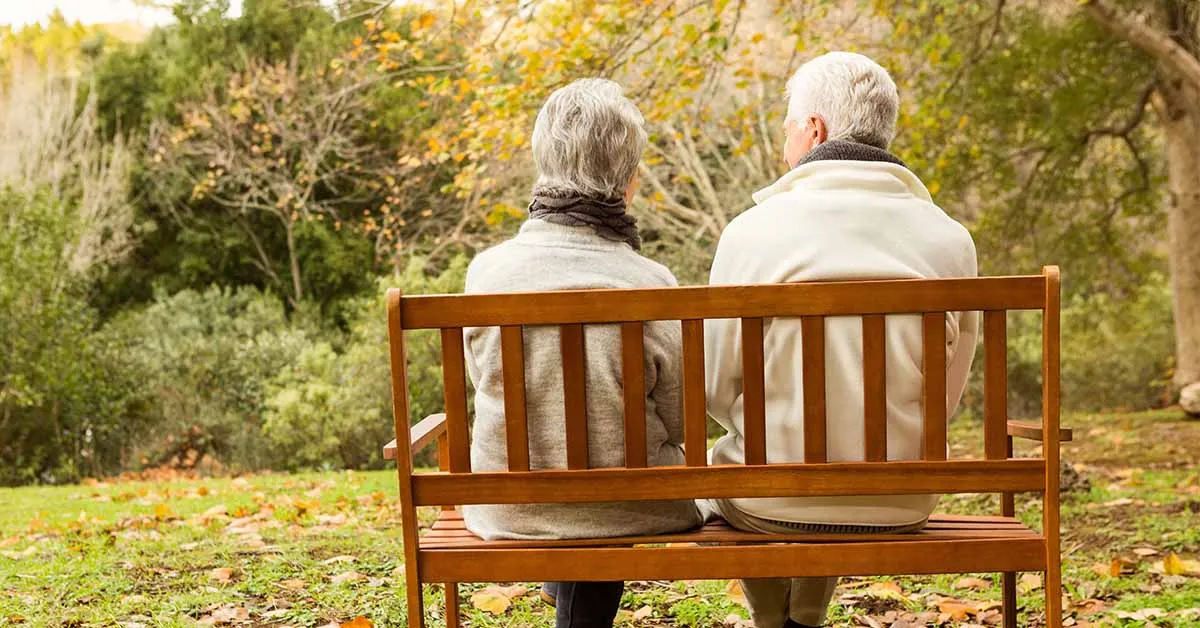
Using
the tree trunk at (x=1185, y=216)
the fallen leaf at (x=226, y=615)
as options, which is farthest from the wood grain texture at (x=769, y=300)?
the tree trunk at (x=1185, y=216)

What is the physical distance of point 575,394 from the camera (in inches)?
88.4

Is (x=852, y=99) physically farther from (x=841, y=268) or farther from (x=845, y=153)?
(x=841, y=268)

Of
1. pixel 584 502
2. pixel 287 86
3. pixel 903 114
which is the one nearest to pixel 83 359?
pixel 287 86

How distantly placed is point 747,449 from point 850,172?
60 centimetres

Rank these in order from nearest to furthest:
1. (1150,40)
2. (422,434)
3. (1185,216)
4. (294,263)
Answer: (422,434), (1150,40), (1185,216), (294,263)

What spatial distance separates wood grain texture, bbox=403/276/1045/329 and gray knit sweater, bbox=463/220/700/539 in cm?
13

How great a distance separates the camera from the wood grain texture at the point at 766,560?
7.48 feet

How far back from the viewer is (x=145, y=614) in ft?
12.4

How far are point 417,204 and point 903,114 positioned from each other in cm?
910

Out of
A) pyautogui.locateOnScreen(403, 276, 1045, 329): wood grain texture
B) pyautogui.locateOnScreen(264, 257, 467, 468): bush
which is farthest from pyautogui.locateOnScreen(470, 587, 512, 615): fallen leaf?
pyautogui.locateOnScreen(264, 257, 467, 468): bush

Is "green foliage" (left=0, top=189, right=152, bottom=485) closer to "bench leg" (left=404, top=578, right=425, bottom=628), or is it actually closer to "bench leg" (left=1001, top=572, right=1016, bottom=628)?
"bench leg" (left=404, top=578, right=425, bottom=628)

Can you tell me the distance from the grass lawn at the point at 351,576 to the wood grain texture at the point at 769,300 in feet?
5.58

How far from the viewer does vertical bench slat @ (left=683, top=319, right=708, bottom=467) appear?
7.28ft

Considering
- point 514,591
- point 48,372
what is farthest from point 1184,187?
point 48,372
